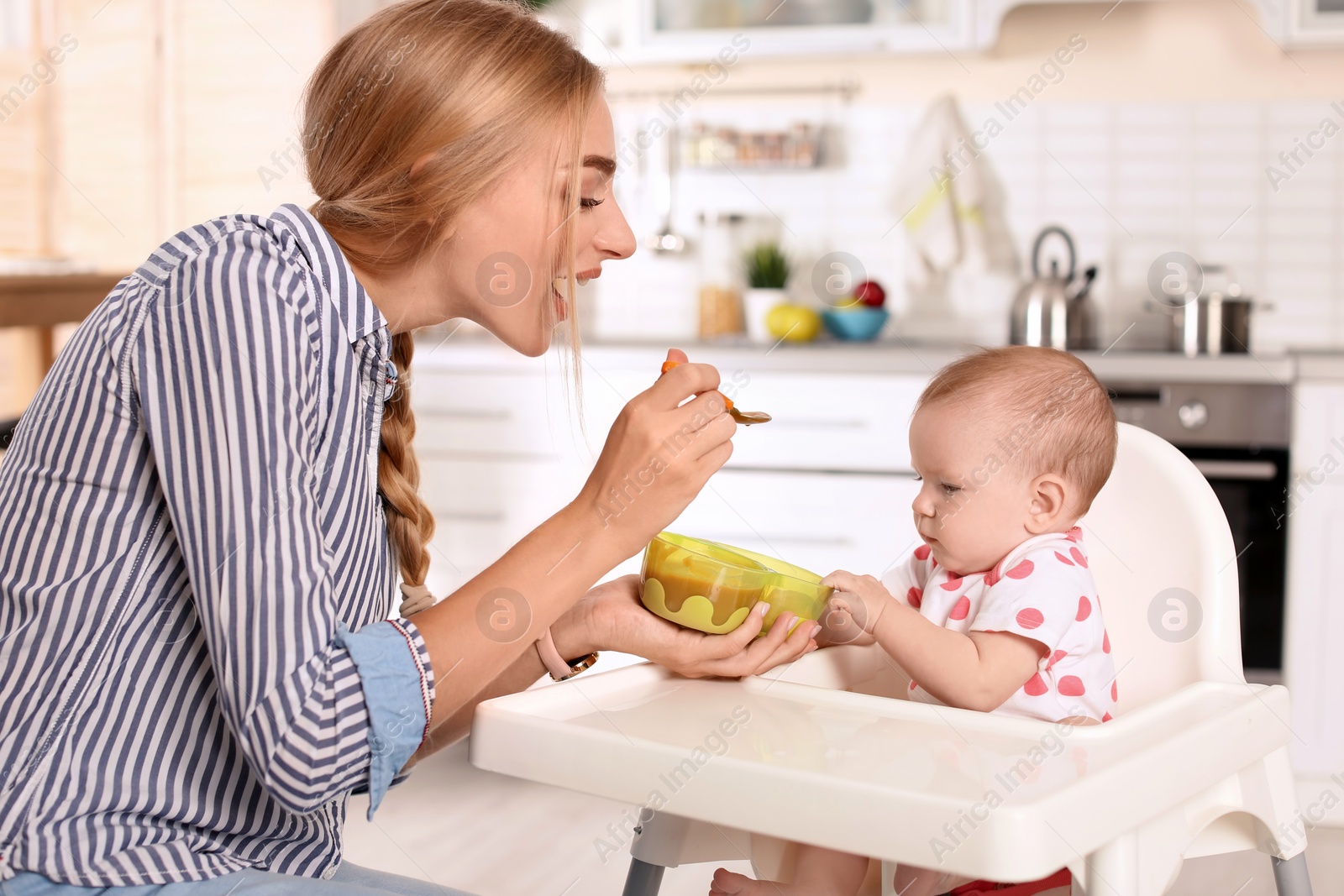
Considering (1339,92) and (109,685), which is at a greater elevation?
(1339,92)

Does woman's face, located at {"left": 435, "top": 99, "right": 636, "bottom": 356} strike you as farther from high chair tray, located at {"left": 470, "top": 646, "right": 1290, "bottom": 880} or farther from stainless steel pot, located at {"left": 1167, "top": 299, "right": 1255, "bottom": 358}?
stainless steel pot, located at {"left": 1167, "top": 299, "right": 1255, "bottom": 358}

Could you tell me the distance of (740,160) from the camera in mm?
3320

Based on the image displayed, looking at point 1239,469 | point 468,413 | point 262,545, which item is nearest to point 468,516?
point 468,413

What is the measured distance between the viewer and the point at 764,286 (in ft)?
10.7

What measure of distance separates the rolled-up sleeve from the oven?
6.79 ft

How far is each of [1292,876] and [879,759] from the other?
0.46m

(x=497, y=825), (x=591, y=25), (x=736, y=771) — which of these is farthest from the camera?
(x=591, y=25)

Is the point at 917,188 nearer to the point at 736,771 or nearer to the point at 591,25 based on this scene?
the point at 591,25

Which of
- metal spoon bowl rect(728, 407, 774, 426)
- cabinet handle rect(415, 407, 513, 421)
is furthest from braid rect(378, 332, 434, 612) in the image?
cabinet handle rect(415, 407, 513, 421)

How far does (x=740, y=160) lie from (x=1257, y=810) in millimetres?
2663

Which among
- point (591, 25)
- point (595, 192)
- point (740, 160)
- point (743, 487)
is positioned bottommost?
point (743, 487)

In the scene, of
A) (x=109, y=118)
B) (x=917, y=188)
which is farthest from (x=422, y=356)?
(x=109, y=118)

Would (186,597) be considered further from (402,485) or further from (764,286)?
(764,286)

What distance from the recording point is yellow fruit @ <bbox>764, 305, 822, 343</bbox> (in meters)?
3.09
